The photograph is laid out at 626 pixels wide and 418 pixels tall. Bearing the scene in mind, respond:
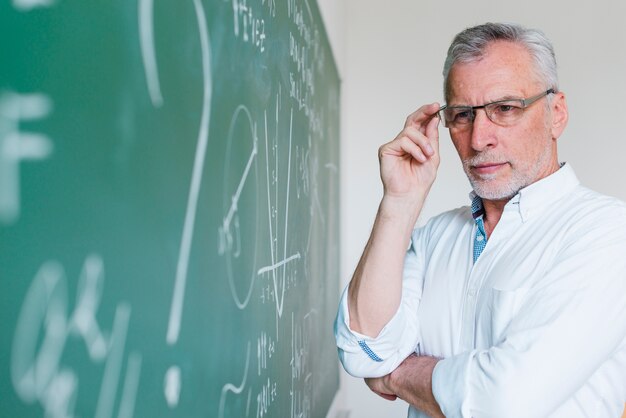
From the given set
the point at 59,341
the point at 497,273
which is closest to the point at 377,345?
the point at 497,273

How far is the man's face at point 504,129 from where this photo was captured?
44.8 inches

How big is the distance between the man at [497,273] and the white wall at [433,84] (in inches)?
101

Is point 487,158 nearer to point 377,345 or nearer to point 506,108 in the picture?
point 506,108

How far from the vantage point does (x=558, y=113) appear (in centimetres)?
121

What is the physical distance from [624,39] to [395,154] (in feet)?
10.5

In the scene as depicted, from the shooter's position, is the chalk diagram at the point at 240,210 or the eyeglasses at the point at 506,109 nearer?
the chalk diagram at the point at 240,210

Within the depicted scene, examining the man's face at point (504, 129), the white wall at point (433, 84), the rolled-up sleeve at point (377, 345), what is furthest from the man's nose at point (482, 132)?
the white wall at point (433, 84)

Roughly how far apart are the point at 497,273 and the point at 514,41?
43 cm

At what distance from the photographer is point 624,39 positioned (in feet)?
12.4

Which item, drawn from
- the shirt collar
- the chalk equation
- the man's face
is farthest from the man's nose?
the chalk equation

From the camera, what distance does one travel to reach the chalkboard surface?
410 mm

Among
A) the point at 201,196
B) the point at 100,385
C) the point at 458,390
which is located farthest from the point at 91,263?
the point at 458,390

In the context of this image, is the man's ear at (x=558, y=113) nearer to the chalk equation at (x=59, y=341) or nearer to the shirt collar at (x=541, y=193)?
the shirt collar at (x=541, y=193)

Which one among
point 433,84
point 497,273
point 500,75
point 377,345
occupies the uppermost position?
point 433,84
